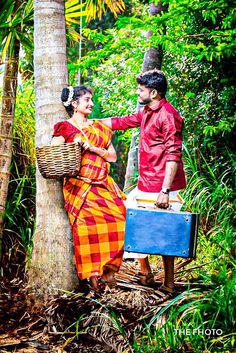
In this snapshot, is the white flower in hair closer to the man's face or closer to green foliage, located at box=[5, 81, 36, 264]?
the man's face

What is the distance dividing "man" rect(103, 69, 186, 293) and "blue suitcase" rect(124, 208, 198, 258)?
0.31 m

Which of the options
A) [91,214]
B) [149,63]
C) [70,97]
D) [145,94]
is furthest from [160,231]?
[149,63]

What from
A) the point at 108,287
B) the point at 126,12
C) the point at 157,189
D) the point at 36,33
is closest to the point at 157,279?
the point at 108,287

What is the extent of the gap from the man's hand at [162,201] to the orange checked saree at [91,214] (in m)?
0.69

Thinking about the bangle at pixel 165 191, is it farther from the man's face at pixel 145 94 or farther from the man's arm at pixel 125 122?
the man's arm at pixel 125 122

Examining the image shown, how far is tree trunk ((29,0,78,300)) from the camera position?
557 cm

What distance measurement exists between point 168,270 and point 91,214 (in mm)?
821

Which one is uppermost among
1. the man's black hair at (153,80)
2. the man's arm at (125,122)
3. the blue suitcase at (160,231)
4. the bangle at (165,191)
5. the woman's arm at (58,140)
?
the man's black hair at (153,80)

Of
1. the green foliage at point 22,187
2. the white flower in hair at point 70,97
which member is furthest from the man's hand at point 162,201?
the green foliage at point 22,187

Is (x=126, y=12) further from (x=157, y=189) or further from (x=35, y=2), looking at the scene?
(x=157, y=189)

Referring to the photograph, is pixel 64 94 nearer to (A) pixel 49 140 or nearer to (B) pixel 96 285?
(A) pixel 49 140

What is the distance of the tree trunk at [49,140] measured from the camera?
557 centimetres

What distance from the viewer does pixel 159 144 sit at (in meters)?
5.18

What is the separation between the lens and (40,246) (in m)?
5.61
